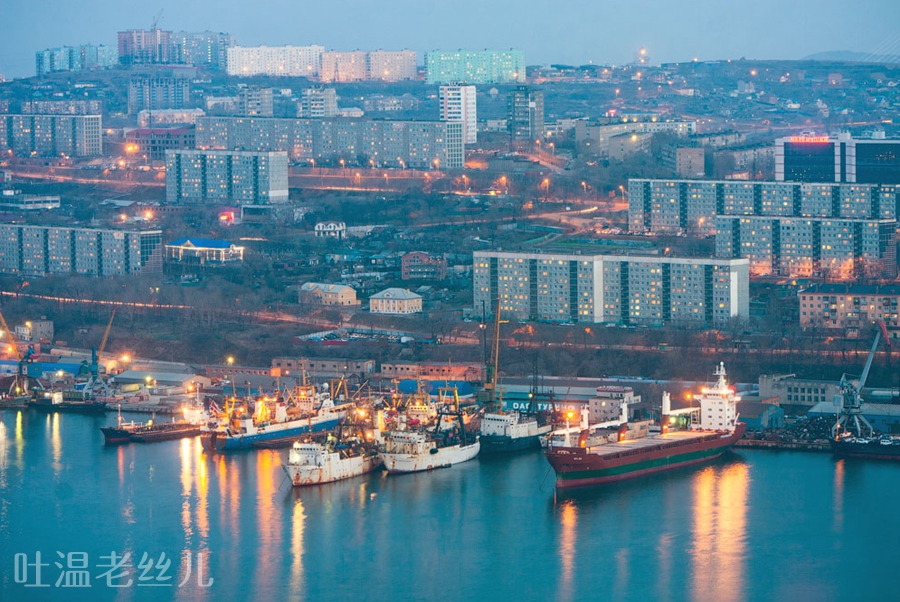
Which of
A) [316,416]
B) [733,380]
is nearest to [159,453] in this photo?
[316,416]

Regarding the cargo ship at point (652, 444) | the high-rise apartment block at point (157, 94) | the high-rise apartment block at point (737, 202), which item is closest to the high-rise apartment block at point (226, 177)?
the high-rise apartment block at point (737, 202)

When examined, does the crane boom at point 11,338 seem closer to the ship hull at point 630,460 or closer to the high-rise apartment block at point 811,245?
the ship hull at point 630,460

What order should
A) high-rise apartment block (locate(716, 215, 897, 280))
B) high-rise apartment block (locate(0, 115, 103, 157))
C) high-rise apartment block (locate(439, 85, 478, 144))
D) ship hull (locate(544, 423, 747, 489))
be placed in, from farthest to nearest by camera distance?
high-rise apartment block (locate(0, 115, 103, 157))
high-rise apartment block (locate(439, 85, 478, 144))
high-rise apartment block (locate(716, 215, 897, 280))
ship hull (locate(544, 423, 747, 489))

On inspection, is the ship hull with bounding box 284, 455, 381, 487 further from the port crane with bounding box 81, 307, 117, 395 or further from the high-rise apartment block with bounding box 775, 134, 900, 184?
the high-rise apartment block with bounding box 775, 134, 900, 184

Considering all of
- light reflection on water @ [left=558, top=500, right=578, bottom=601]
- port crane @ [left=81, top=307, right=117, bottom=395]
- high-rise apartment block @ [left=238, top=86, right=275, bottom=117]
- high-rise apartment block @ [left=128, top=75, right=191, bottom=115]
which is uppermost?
high-rise apartment block @ [left=128, top=75, right=191, bottom=115]

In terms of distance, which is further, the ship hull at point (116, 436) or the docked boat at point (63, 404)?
the docked boat at point (63, 404)

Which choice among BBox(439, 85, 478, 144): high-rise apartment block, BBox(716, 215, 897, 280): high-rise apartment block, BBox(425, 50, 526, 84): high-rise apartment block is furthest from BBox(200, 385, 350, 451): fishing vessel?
BBox(425, 50, 526, 84): high-rise apartment block
